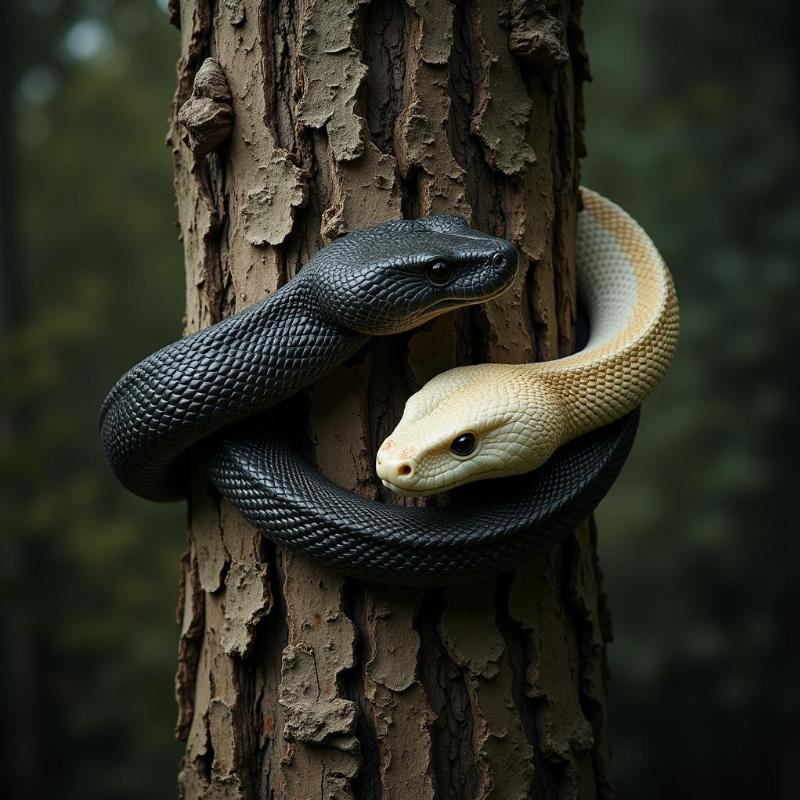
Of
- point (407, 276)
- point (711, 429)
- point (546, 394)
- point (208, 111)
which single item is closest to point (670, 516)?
point (711, 429)

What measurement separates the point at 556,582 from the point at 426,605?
0.31m

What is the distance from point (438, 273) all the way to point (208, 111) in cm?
60

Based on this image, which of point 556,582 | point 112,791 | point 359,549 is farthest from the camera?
point 112,791

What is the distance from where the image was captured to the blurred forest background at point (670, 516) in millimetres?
5855

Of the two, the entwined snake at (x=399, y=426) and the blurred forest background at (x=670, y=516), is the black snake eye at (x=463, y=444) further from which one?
the blurred forest background at (x=670, y=516)

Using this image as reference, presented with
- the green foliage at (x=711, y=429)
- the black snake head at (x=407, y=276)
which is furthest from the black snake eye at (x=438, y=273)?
the green foliage at (x=711, y=429)

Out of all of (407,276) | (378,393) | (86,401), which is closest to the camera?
(407,276)

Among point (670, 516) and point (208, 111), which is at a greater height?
point (208, 111)

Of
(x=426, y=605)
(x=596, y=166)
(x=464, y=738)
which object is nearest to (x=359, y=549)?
(x=426, y=605)

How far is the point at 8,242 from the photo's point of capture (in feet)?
21.4

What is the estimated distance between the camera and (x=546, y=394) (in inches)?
58.5

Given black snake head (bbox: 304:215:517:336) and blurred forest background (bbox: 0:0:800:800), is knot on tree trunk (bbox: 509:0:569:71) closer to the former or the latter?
black snake head (bbox: 304:215:517:336)

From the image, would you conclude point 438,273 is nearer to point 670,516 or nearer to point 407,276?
point 407,276

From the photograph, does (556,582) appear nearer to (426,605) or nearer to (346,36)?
(426,605)
